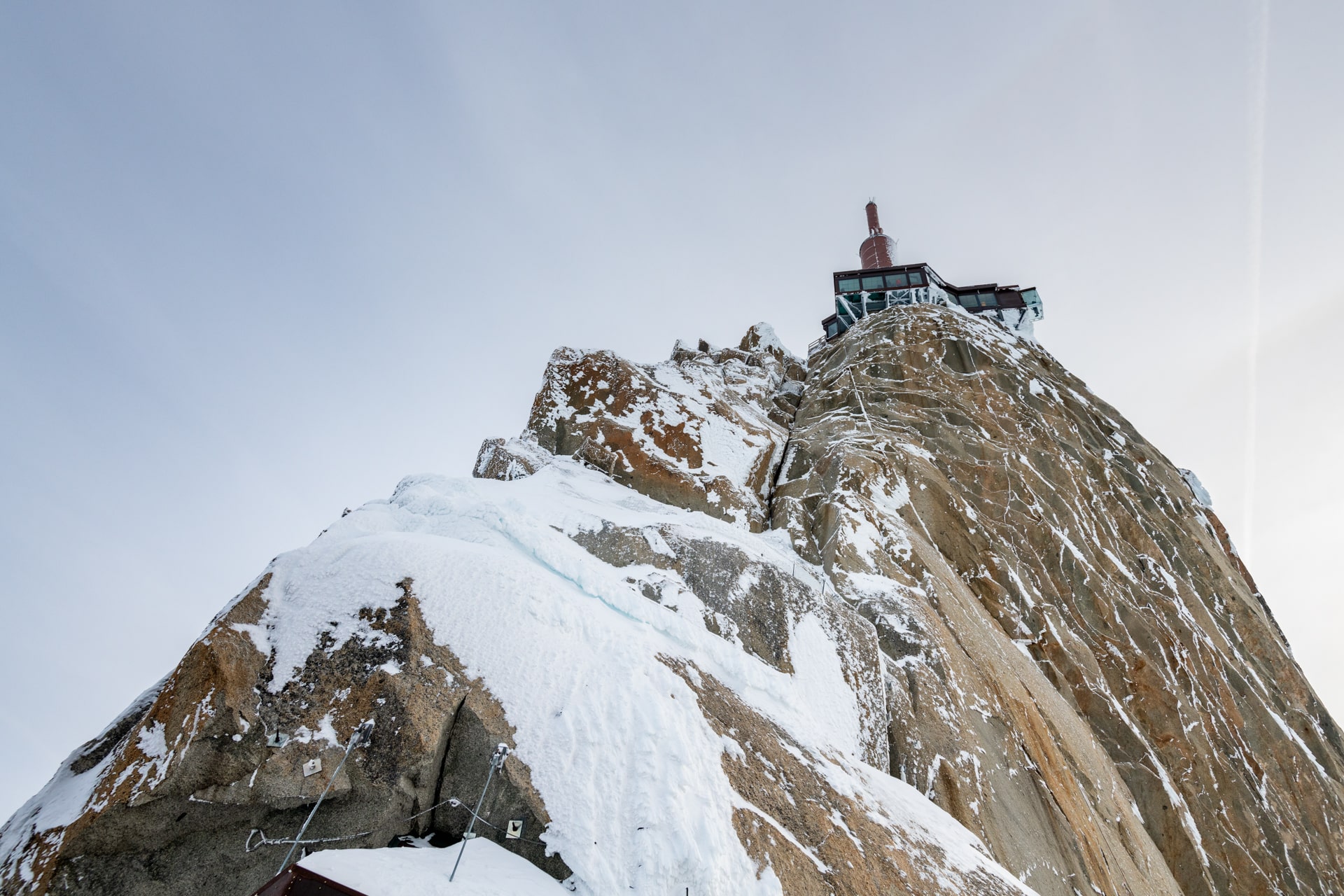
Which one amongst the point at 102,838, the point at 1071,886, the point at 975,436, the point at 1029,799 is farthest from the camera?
the point at 975,436

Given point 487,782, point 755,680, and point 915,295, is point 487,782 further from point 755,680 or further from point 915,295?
point 915,295

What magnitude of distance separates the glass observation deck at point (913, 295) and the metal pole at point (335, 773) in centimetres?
5484

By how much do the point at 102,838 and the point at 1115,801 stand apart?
82.5 ft

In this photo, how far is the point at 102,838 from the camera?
8.61m

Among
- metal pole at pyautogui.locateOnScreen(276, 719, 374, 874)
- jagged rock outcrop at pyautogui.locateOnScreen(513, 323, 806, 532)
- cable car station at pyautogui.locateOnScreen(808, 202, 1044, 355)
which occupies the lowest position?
metal pole at pyautogui.locateOnScreen(276, 719, 374, 874)

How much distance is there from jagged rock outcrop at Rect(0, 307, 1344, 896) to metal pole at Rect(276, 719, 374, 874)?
123 mm

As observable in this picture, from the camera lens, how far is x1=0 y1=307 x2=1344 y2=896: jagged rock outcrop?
9.56m

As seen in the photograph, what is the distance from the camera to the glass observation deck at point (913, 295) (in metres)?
60.4

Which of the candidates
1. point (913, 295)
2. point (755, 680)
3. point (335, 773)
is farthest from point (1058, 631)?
point (913, 295)

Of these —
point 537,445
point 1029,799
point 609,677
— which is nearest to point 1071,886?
point 1029,799

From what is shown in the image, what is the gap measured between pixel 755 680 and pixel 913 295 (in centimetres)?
5266

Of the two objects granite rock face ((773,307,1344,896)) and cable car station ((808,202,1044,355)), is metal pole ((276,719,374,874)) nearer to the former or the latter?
granite rock face ((773,307,1344,896))

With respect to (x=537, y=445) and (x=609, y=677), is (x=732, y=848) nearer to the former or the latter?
(x=609, y=677)

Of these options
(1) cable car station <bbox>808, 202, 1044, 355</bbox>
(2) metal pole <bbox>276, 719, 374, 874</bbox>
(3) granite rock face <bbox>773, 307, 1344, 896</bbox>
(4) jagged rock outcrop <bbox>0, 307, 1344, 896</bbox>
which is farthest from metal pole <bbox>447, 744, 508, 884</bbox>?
(1) cable car station <bbox>808, 202, 1044, 355</bbox>
